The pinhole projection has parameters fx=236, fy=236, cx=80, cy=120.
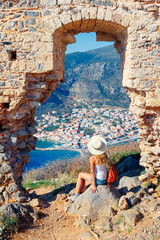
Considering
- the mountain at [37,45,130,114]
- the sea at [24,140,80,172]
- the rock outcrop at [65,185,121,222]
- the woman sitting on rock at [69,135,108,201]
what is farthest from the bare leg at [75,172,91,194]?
the mountain at [37,45,130,114]

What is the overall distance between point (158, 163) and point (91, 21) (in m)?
3.76

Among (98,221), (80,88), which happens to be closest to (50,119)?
(80,88)

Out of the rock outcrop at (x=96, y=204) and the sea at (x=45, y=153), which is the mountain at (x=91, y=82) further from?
the rock outcrop at (x=96, y=204)

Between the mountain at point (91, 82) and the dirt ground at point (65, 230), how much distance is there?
78.5 ft

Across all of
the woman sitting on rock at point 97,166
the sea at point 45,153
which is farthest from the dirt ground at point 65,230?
the sea at point 45,153

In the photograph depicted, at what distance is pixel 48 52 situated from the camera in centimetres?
530

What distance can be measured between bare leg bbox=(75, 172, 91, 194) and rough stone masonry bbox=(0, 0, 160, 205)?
127 cm

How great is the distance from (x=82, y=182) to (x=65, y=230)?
106 centimetres

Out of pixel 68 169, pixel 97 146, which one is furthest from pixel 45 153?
pixel 97 146

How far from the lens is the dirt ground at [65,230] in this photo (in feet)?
12.8

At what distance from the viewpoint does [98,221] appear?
4398mm

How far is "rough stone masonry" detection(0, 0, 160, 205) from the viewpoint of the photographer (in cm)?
518

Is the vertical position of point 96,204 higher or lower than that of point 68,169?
higher

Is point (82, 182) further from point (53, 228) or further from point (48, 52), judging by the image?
point (48, 52)
